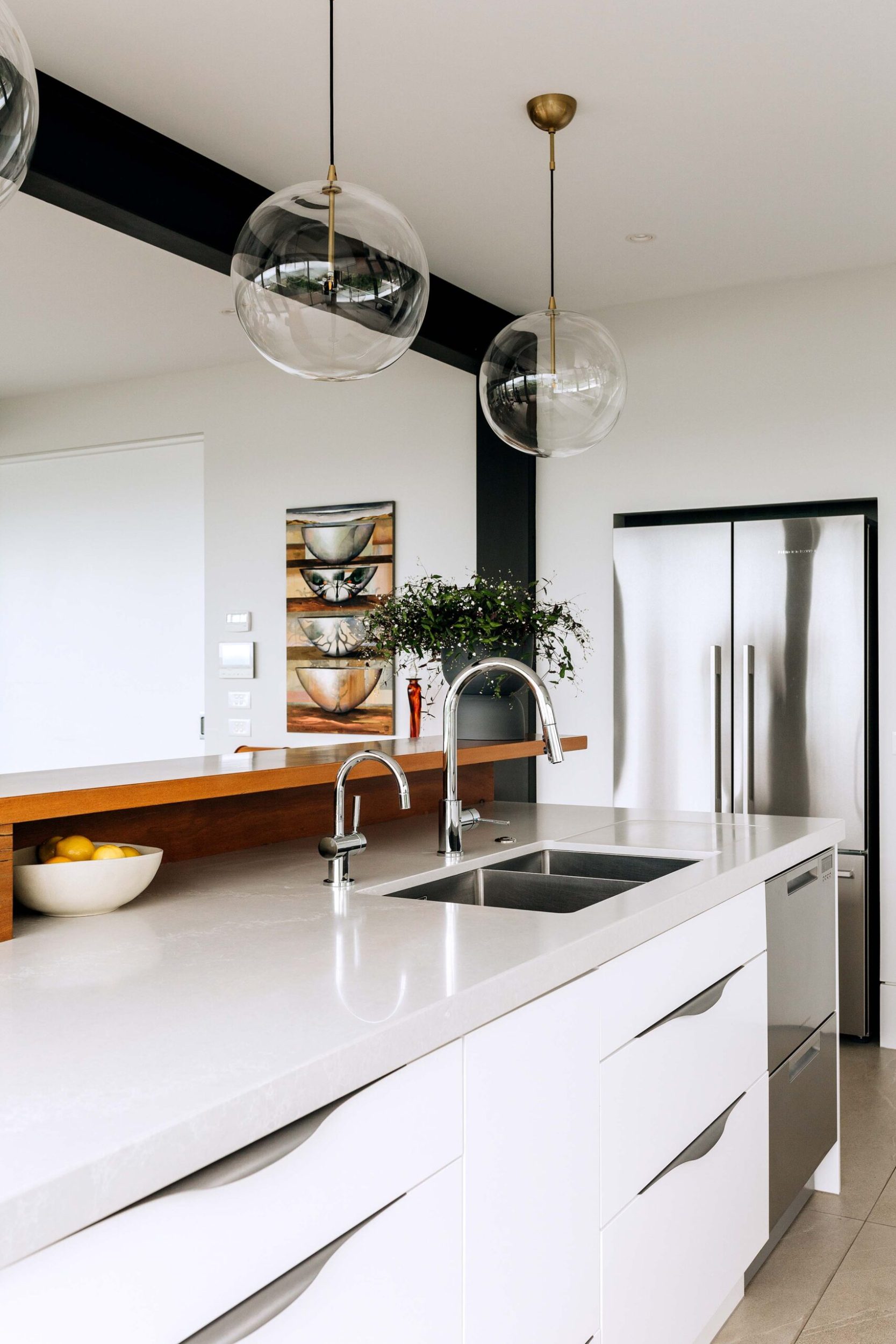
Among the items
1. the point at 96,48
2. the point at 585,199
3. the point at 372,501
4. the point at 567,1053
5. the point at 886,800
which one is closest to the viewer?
the point at 567,1053

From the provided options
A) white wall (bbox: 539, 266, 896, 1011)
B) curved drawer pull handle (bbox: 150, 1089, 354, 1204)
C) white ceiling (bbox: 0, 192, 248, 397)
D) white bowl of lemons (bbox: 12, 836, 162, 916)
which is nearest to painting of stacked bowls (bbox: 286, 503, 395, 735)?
white wall (bbox: 539, 266, 896, 1011)

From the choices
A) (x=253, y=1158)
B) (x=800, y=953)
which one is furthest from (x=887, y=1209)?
(x=253, y=1158)

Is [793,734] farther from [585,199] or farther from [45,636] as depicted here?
[45,636]

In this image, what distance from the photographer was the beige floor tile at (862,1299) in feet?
7.16

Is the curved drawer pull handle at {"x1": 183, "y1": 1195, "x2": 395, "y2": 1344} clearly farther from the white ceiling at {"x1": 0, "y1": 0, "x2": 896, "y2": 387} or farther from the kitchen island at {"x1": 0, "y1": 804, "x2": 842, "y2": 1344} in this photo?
the white ceiling at {"x1": 0, "y1": 0, "x2": 896, "y2": 387}

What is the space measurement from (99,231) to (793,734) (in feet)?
9.66

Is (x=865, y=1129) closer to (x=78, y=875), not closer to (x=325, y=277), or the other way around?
(x=78, y=875)

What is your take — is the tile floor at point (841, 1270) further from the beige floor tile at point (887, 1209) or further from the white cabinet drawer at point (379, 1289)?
the white cabinet drawer at point (379, 1289)

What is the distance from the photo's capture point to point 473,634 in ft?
9.59

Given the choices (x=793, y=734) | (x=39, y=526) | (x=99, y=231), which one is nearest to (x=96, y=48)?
(x=99, y=231)

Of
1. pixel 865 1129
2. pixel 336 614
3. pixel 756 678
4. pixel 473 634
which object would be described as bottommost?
pixel 865 1129

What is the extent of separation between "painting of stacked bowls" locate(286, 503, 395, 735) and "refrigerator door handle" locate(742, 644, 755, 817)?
1723 millimetres

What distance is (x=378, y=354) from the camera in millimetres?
1762

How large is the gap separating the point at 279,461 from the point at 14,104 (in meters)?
4.51
